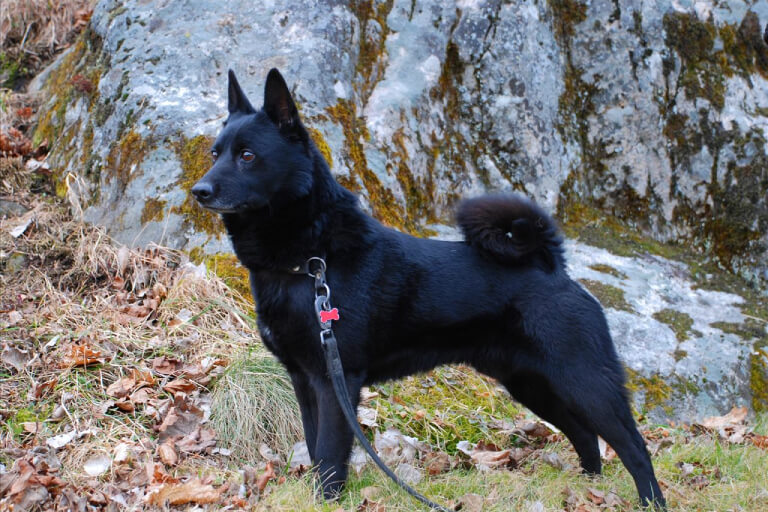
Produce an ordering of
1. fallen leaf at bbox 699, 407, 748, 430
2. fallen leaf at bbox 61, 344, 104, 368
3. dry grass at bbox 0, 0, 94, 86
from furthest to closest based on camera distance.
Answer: dry grass at bbox 0, 0, 94, 86 < fallen leaf at bbox 699, 407, 748, 430 < fallen leaf at bbox 61, 344, 104, 368

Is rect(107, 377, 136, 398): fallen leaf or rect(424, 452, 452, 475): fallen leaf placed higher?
rect(107, 377, 136, 398): fallen leaf

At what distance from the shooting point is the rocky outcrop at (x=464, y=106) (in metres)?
4.86

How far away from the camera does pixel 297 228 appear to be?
2.82m

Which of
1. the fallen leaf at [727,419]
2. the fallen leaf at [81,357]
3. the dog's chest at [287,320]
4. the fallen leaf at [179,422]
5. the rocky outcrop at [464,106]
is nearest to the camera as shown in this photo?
the dog's chest at [287,320]

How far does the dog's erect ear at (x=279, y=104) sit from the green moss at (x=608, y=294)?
2.83m

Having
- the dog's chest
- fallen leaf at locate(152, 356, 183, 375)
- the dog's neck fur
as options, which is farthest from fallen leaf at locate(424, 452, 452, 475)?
fallen leaf at locate(152, 356, 183, 375)

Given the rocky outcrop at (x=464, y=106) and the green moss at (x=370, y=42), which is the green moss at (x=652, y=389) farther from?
the green moss at (x=370, y=42)

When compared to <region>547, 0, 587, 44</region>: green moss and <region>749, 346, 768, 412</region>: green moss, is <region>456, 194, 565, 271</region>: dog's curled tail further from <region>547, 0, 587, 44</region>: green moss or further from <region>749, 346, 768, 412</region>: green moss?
<region>547, 0, 587, 44</region>: green moss

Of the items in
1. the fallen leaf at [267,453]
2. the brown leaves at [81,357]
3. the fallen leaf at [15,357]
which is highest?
the brown leaves at [81,357]

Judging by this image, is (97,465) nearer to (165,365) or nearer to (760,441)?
(165,365)

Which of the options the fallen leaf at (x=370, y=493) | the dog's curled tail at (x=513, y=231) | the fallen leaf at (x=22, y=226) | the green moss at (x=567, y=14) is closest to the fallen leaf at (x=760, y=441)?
the dog's curled tail at (x=513, y=231)

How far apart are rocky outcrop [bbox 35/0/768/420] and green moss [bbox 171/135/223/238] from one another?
17 mm

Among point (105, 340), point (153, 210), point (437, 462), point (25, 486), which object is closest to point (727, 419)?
point (437, 462)

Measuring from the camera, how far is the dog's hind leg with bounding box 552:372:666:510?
111 inches
